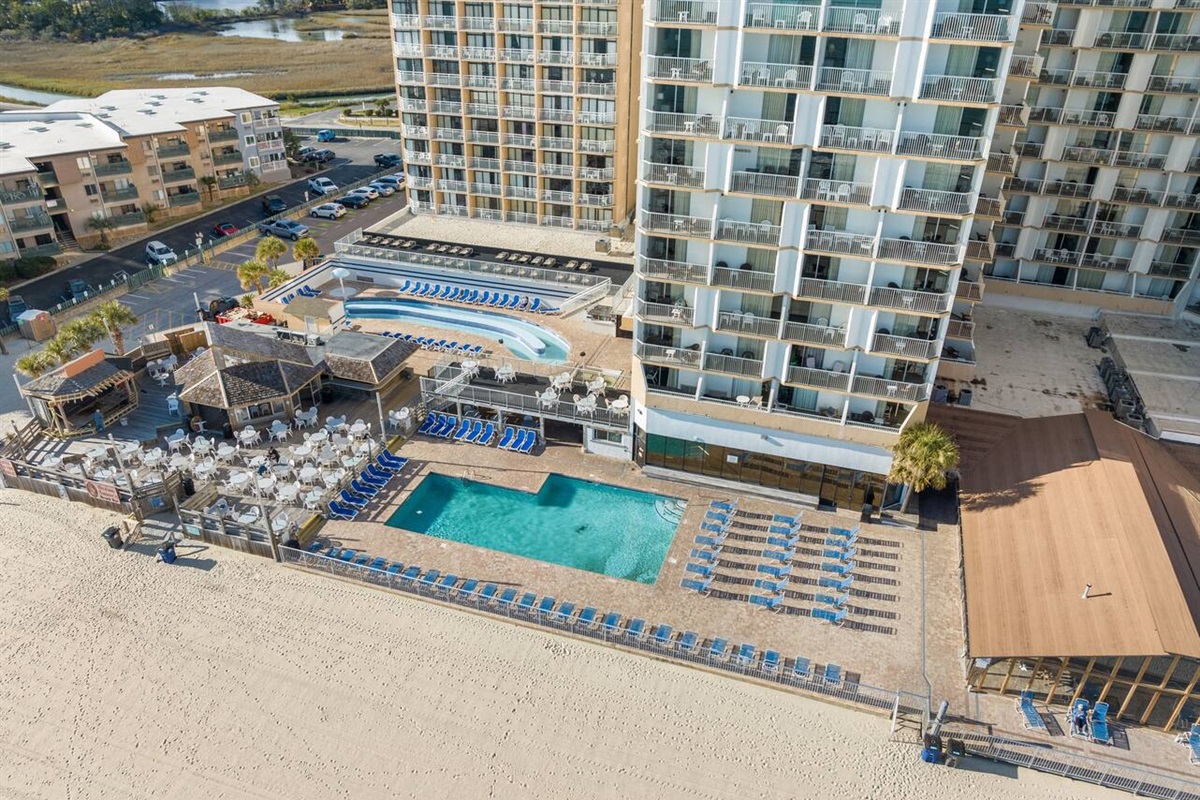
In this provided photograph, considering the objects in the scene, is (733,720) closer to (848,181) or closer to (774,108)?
(848,181)

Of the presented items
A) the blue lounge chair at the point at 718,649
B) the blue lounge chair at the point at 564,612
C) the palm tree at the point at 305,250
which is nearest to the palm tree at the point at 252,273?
the palm tree at the point at 305,250

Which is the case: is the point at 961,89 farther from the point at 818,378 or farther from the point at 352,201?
the point at 352,201

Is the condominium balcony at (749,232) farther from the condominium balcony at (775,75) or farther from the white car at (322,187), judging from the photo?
the white car at (322,187)

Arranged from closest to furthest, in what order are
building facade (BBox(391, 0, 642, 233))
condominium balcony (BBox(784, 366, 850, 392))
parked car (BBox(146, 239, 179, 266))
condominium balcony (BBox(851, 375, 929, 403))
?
condominium balcony (BBox(851, 375, 929, 403)) → condominium balcony (BBox(784, 366, 850, 392)) → building facade (BBox(391, 0, 642, 233)) → parked car (BBox(146, 239, 179, 266))

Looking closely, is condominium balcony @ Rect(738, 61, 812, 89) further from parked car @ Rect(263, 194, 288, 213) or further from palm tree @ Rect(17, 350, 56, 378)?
parked car @ Rect(263, 194, 288, 213)

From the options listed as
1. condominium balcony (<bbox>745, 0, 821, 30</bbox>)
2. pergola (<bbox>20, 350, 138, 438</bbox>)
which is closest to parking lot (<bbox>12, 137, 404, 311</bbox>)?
pergola (<bbox>20, 350, 138, 438</bbox>)

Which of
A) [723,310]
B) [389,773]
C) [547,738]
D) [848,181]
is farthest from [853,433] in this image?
[389,773]

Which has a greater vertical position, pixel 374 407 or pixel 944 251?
pixel 944 251
